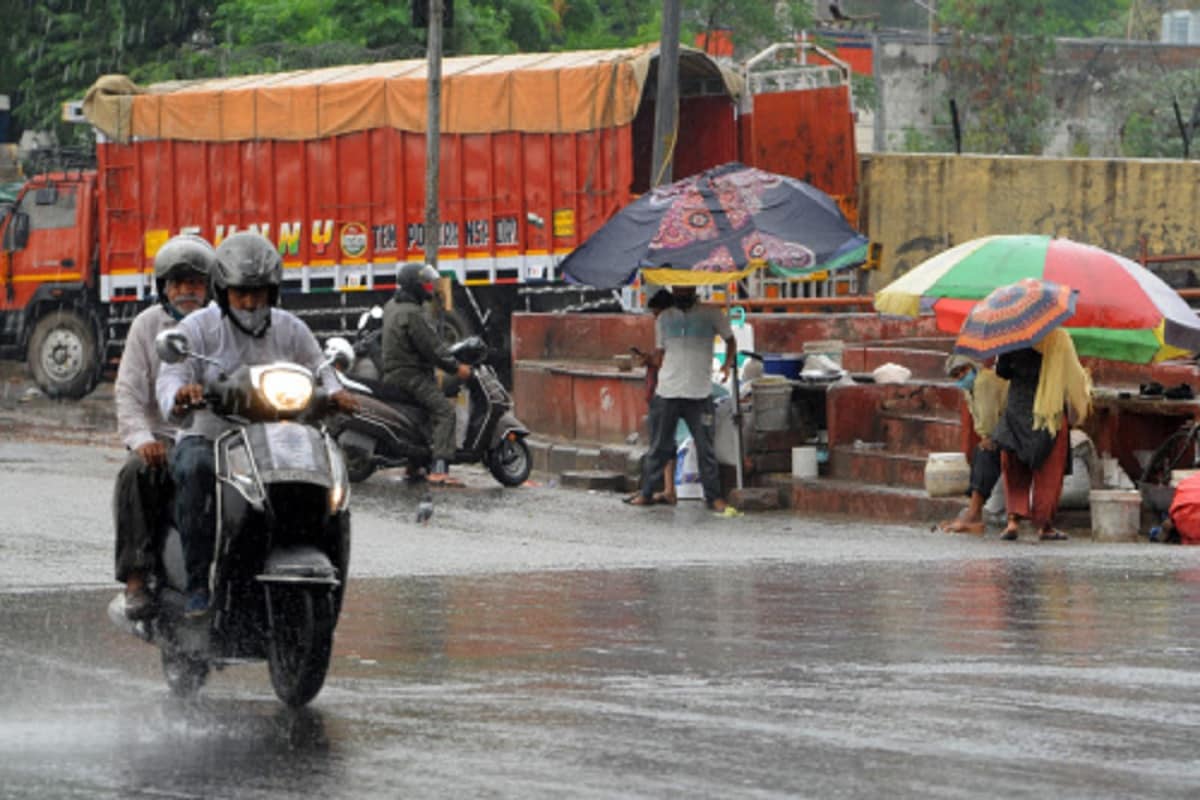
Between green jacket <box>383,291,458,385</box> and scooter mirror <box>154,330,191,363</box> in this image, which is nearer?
scooter mirror <box>154,330,191,363</box>

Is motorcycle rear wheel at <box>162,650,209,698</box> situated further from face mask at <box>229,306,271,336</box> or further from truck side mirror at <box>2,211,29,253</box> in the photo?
truck side mirror at <box>2,211,29,253</box>

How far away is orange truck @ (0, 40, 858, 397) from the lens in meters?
26.4

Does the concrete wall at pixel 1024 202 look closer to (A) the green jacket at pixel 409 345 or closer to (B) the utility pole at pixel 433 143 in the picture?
(B) the utility pole at pixel 433 143

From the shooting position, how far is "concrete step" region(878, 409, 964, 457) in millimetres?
17500

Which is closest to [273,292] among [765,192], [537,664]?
[537,664]

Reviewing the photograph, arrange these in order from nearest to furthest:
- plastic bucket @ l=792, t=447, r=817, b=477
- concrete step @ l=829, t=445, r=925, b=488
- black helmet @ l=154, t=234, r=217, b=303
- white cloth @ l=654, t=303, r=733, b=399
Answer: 1. black helmet @ l=154, t=234, r=217, b=303
2. concrete step @ l=829, t=445, r=925, b=488
3. white cloth @ l=654, t=303, r=733, b=399
4. plastic bucket @ l=792, t=447, r=817, b=477

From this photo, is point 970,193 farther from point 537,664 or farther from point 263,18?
point 537,664

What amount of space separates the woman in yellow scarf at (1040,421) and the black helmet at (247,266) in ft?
27.6

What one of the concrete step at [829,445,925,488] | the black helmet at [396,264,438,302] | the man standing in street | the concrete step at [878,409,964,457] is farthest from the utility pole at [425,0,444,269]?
the concrete step at [878,409,964,457]

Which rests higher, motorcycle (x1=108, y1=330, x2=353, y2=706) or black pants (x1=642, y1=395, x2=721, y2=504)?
motorcycle (x1=108, y1=330, x2=353, y2=706)

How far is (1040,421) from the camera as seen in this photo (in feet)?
50.5

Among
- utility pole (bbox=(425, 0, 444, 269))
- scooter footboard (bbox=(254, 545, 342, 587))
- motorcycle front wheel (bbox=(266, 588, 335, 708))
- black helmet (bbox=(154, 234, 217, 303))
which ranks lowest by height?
motorcycle front wheel (bbox=(266, 588, 335, 708))

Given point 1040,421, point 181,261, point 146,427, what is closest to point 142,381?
point 146,427

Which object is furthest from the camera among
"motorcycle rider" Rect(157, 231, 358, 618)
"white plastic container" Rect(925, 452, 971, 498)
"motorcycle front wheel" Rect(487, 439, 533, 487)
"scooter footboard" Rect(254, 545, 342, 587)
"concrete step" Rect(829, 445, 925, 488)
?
"motorcycle front wheel" Rect(487, 439, 533, 487)
